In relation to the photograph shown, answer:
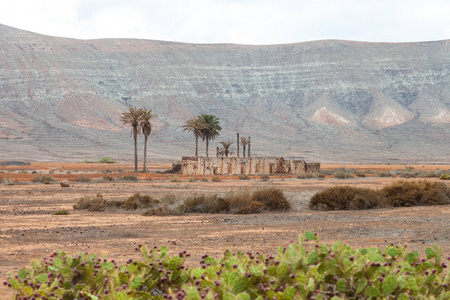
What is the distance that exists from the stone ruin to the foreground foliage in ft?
154

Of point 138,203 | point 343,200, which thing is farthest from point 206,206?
point 343,200

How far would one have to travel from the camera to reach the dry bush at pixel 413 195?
71.7 ft

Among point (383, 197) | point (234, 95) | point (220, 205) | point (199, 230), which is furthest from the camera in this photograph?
point (234, 95)

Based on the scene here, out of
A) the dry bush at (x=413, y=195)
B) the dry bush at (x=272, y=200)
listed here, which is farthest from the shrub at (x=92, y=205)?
the dry bush at (x=413, y=195)

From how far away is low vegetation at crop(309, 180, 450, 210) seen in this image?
20984mm

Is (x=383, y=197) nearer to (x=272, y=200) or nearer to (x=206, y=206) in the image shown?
(x=272, y=200)

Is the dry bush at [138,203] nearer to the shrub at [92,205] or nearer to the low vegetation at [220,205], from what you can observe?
the low vegetation at [220,205]

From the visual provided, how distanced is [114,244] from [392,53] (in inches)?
5422

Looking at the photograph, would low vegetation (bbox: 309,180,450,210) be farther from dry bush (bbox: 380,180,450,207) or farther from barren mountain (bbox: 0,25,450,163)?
barren mountain (bbox: 0,25,450,163)

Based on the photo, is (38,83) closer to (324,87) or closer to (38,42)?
(38,42)

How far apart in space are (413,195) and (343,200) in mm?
3191

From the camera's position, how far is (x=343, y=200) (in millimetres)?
21062

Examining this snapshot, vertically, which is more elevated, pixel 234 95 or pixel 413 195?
pixel 234 95

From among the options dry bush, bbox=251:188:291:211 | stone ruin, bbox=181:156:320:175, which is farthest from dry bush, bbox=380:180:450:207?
stone ruin, bbox=181:156:320:175
